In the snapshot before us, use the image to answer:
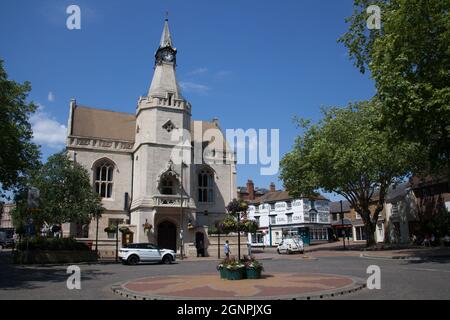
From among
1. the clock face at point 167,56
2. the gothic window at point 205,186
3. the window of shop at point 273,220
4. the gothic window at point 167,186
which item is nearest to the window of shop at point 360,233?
the window of shop at point 273,220

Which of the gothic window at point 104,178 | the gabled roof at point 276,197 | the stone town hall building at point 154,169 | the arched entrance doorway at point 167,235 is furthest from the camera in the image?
the gabled roof at point 276,197

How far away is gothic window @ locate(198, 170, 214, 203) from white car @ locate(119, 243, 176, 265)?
51.9ft

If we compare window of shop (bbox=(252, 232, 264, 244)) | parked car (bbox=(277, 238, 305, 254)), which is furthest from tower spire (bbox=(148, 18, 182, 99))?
window of shop (bbox=(252, 232, 264, 244))

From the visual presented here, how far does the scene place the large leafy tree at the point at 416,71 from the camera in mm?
20453

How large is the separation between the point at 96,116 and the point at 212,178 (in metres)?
15.4

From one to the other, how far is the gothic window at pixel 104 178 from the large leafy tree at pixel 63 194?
25.8ft

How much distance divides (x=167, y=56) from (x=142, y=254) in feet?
80.4

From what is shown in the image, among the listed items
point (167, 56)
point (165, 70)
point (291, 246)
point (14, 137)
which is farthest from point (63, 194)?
point (291, 246)

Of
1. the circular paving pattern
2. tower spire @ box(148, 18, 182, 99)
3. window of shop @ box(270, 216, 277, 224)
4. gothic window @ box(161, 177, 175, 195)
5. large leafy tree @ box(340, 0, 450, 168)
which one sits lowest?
the circular paving pattern

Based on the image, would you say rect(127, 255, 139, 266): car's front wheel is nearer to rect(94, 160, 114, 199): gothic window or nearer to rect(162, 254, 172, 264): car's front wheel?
rect(162, 254, 172, 264): car's front wheel

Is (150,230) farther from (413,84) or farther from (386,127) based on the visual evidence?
(413,84)

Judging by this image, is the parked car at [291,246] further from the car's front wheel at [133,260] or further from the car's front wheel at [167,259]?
the car's front wheel at [133,260]

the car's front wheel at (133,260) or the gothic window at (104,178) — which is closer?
the car's front wheel at (133,260)

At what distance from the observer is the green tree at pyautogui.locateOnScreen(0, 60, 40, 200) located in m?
24.9
